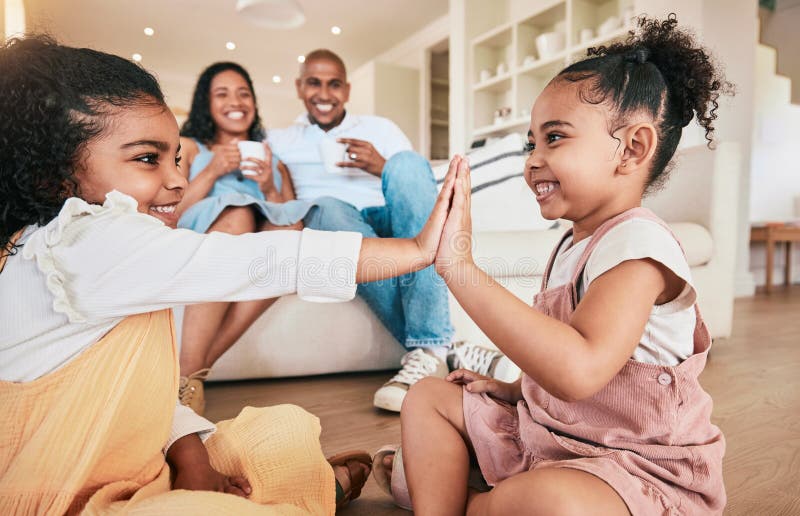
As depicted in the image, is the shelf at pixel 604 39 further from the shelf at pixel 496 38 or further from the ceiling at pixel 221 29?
the ceiling at pixel 221 29

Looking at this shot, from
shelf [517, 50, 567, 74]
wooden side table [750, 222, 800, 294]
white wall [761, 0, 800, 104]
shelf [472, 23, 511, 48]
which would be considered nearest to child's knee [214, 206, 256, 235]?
shelf [517, 50, 567, 74]

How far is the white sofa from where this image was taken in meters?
1.39

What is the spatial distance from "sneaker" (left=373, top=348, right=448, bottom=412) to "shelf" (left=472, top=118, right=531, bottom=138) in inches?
111

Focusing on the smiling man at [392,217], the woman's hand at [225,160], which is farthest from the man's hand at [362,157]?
the woman's hand at [225,160]

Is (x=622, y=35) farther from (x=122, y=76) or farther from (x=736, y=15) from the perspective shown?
(x=122, y=76)

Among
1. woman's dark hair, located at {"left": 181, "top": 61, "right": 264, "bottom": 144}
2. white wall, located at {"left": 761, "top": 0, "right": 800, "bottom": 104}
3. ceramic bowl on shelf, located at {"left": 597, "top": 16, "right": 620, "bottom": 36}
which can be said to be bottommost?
woman's dark hair, located at {"left": 181, "top": 61, "right": 264, "bottom": 144}

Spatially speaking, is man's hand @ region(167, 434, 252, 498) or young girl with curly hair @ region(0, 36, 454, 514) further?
man's hand @ region(167, 434, 252, 498)

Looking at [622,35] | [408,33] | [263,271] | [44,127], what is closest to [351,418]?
[263,271]

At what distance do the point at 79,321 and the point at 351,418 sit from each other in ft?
2.32

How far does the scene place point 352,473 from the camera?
754 mm

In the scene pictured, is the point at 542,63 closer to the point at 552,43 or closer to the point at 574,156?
the point at 552,43

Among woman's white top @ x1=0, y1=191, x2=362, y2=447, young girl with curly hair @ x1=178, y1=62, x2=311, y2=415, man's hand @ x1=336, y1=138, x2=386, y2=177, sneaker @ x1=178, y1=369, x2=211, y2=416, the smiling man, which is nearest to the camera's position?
woman's white top @ x1=0, y1=191, x2=362, y2=447

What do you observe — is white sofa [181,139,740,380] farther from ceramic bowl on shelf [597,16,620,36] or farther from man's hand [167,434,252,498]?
ceramic bowl on shelf [597,16,620,36]

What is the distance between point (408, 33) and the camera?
17.6 feet
